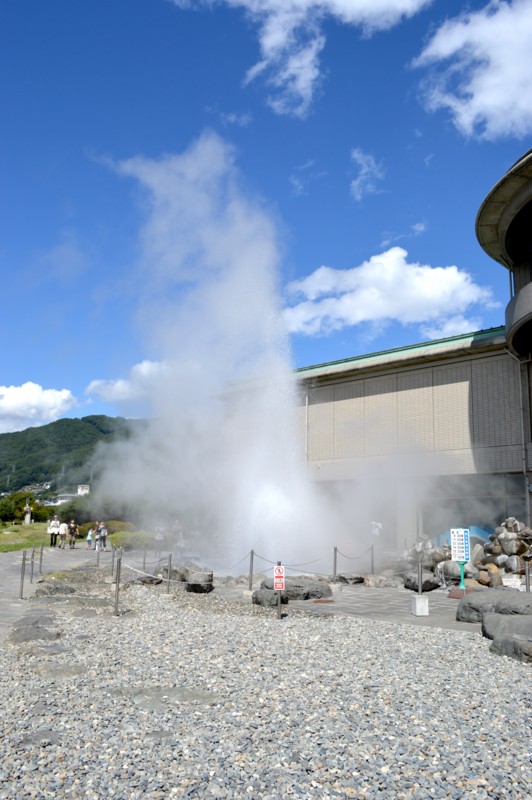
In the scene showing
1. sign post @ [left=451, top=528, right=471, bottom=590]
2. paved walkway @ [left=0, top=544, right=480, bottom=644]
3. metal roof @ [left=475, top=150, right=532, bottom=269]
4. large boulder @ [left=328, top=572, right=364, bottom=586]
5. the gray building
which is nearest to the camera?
paved walkway @ [left=0, top=544, right=480, bottom=644]

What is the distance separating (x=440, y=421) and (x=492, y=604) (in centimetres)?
1723

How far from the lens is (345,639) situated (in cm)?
1023

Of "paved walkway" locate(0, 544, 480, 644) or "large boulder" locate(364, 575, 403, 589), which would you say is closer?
"paved walkway" locate(0, 544, 480, 644)

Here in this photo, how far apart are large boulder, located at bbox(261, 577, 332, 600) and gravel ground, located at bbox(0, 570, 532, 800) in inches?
190

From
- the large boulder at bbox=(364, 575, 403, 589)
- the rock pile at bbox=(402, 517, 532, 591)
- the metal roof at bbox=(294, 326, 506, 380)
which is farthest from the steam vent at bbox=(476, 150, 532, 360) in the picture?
the large boulder at bbox=(364, 575, 403, 589)

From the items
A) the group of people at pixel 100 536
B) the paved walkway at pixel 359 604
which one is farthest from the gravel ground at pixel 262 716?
the group of people at pixel 100 536

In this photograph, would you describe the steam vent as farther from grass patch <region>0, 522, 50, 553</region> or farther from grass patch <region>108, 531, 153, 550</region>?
grass patch <region>0, 522, 50, 553</region>

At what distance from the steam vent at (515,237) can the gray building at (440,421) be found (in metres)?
0.04

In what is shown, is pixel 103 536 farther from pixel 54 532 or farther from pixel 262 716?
pixel 262 716

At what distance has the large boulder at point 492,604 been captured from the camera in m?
11.3

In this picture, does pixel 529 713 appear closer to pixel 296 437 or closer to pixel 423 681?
pixel 423 681

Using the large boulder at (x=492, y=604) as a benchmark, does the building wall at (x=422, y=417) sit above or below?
above

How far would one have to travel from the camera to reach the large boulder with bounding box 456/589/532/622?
1127 cm

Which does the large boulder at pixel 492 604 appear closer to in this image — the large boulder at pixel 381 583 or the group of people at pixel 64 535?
the large boulder at pixel 381 583
